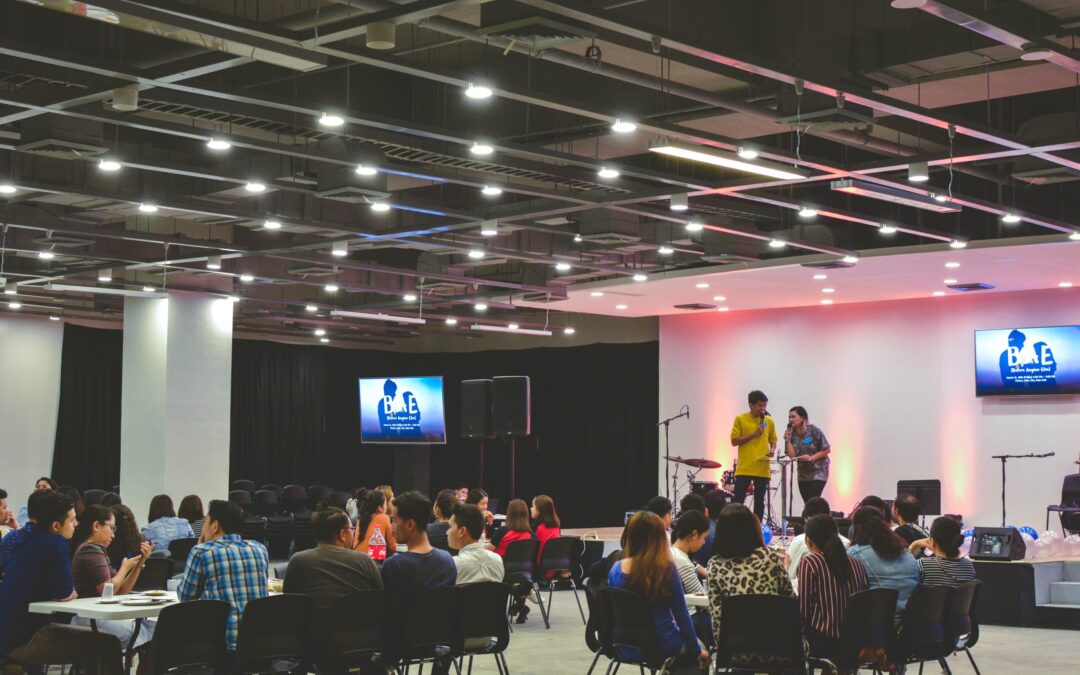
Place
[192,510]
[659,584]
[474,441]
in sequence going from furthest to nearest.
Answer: [474,441] → [192,510] → [659,584]

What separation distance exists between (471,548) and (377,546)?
1.44 meters

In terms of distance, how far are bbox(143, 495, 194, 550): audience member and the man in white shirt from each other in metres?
3.74

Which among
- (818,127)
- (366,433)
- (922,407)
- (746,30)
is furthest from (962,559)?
(366,433)

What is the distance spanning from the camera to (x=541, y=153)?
8.98 m

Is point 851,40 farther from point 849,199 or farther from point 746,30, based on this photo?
point 849,199

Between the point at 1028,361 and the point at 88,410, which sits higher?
the point at 1028,361

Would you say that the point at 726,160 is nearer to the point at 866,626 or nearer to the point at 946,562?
the point at 946,562

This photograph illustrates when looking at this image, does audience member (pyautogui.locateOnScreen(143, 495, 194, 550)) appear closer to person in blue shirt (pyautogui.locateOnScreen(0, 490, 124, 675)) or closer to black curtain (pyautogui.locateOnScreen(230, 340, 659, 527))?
person in blue shirt (pyautogui.locateOnScreen(0, 490, 124, 675))

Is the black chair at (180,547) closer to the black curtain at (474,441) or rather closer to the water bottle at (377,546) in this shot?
the water bottle at (377,546)

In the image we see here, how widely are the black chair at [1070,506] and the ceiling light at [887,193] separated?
214 inches

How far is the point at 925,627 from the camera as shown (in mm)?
6809

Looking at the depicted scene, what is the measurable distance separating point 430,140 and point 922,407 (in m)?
9.74

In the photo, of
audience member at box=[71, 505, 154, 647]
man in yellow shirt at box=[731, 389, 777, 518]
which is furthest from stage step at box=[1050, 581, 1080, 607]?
audience member at box=[71, 505, 154, 647]

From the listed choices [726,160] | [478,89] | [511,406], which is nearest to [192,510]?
[478,89]
